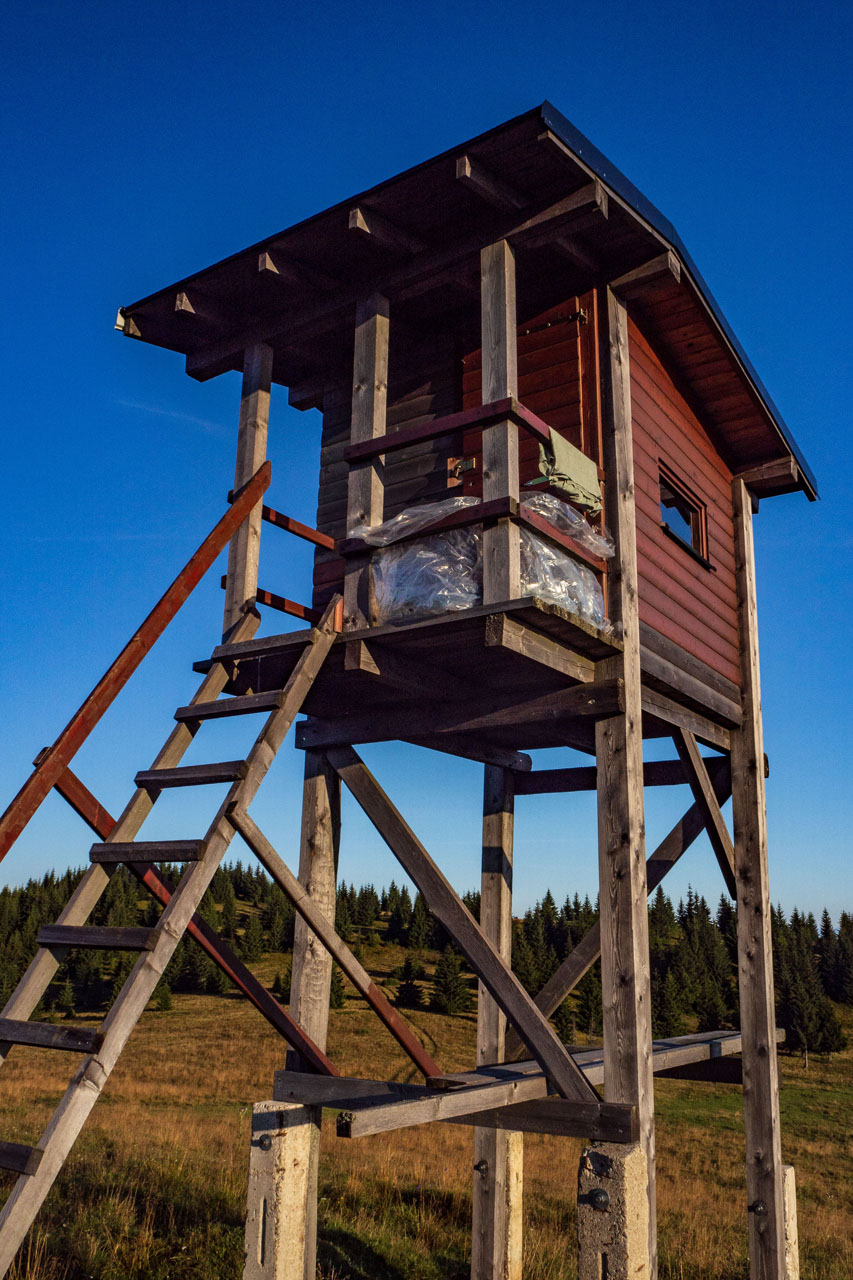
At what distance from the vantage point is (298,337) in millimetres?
8773

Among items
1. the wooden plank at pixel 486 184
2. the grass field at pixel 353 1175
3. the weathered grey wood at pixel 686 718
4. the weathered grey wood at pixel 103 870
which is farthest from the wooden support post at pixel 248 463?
the grass field at pixel 353 1175

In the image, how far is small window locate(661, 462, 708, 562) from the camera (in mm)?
9633

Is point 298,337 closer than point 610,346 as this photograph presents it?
No

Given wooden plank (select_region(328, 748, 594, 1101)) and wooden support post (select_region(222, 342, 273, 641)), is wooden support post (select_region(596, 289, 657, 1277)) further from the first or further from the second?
wooden support post (select_region(222, 342, 273, 641))

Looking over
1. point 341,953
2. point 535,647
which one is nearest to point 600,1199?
point 341,953

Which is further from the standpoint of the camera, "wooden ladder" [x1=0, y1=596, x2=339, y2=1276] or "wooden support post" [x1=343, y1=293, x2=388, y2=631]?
"wooden support post" [x1=343, y1=293, x2=388, y2=631]

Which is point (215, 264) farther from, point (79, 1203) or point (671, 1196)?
point (671, 1196)

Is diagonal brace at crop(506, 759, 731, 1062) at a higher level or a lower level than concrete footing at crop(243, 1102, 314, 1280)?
higher

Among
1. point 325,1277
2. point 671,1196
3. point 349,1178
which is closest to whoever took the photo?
point 325,1277

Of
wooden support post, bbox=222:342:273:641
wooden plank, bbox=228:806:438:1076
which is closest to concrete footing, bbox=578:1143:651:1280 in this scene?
wooden plank, bbox=228:806:438:1076

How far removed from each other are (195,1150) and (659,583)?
1278 centimetres

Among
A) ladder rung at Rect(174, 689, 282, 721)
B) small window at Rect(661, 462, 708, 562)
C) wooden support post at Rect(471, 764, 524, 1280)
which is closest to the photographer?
ladder rung at Rect(174, 689, 282, 721)

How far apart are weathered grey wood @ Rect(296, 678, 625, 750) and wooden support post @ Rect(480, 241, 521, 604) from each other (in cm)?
127

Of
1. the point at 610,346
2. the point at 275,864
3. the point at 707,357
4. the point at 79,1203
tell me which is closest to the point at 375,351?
the point at 610,346
